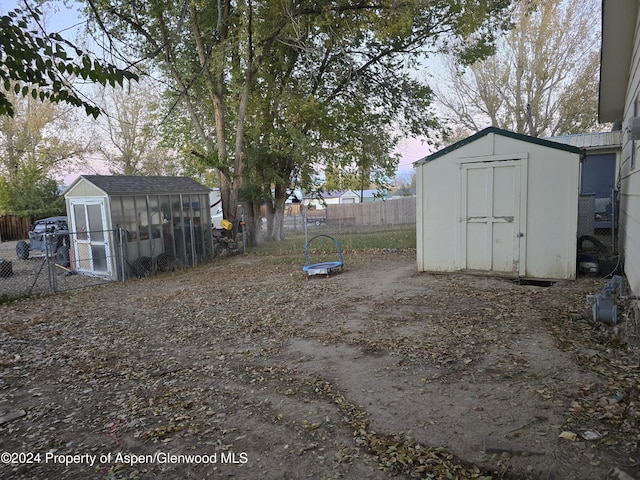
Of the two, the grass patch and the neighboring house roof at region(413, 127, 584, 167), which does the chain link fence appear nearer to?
the grass patch

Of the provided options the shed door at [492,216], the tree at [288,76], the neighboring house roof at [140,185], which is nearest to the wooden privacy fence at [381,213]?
the tree at [288,76]

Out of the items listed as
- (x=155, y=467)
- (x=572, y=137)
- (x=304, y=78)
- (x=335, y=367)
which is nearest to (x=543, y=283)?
(x=335, y=367)

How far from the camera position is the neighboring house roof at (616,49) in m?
5.96

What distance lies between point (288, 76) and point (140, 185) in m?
7.40

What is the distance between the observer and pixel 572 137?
14227 millimetres

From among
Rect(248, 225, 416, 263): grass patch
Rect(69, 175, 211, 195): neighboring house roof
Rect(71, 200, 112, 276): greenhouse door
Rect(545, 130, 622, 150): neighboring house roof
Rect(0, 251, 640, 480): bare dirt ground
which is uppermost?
Rect(545, 130, 622, 150): neighboring house roof

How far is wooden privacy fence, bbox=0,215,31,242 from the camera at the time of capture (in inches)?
985

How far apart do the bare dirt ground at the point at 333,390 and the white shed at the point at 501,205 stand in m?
0.84

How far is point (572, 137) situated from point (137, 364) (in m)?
14.7

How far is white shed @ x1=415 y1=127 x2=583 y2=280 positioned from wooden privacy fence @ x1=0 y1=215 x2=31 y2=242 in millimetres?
24818

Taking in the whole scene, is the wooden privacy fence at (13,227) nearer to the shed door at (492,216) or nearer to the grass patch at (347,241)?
the grass patch at (347,241)

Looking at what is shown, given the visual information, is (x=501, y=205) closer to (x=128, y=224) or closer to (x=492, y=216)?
(x=492, y=216)

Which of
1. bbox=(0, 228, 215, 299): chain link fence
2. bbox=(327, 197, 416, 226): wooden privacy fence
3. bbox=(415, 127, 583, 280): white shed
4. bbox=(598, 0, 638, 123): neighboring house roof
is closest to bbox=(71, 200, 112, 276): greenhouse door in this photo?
bbox=(0, 228, 215, 299): chain link fence

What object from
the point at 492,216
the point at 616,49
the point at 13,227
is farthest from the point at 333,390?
the point at 13,227
